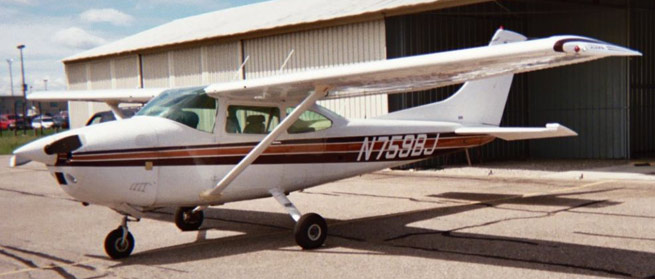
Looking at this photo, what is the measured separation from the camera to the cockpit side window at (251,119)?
813 cm

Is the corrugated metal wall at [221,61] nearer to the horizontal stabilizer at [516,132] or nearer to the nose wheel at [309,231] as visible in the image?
the horizontal stabilizer at [516,132]

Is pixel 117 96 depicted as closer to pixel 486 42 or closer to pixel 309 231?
pixel 309 231

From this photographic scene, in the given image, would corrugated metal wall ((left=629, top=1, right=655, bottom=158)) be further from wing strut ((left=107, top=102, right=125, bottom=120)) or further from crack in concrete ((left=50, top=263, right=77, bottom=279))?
crack in concrete ((left=50, top=263, right=77, bottom=279))

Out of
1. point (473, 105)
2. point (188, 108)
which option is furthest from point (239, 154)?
point (473, 105)

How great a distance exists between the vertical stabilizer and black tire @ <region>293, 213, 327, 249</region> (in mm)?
2597

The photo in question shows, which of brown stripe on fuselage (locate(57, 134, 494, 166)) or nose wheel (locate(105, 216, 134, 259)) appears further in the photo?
nose wheel (locate(105, 216, 134, 259))

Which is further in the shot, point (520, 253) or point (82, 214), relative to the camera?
point (82, 214)

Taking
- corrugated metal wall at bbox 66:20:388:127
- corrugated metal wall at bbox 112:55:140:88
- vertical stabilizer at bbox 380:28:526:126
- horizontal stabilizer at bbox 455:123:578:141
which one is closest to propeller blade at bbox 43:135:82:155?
vertical stabilizer at bbox 380:28:526:126

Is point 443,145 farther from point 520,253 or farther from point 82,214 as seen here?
point 82,214

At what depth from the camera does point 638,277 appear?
5902 mm

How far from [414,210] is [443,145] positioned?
1.17 meters

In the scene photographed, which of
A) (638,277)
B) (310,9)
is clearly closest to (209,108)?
(638,277)

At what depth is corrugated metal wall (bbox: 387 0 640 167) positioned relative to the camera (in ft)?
58.5

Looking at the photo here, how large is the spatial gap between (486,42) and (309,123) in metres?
12.1
